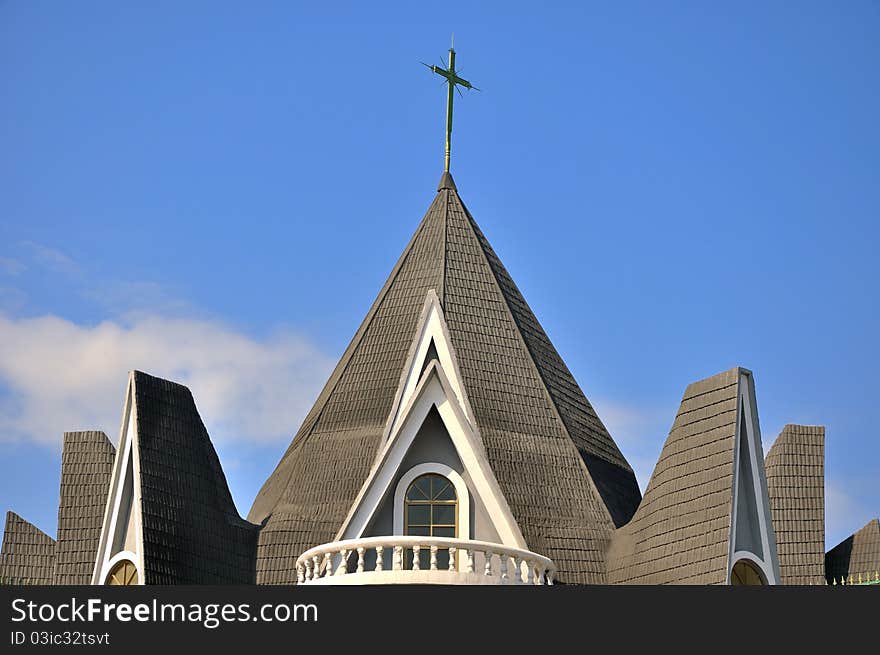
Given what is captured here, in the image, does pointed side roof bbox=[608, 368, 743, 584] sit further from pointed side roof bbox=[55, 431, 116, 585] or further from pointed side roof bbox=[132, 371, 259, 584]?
pointed side roof bbox=[55, 431, 116, 585]

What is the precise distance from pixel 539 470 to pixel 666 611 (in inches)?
462

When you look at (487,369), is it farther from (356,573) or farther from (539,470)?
(356,573)

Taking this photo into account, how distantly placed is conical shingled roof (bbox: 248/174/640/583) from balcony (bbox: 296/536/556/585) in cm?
155

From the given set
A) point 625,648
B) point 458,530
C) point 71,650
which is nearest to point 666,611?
point 625,648

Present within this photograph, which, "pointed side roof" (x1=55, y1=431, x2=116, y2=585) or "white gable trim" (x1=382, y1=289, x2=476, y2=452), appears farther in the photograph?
"white gable trim" (x1=382, y1=289, x2=476, y2=452)

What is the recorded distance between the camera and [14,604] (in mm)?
21734

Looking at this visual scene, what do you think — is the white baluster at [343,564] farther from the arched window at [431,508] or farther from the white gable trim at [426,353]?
the white gable trim at [426,353]

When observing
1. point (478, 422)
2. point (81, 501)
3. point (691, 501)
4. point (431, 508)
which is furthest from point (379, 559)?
point (81, 501)

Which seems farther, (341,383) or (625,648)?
(341,383)

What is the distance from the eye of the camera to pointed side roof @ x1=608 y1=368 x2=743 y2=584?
29016 mm

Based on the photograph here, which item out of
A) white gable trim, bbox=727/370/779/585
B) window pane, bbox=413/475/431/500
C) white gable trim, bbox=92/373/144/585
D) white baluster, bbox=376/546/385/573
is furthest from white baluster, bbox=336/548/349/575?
white gable trim, bbox=727/370/779/585

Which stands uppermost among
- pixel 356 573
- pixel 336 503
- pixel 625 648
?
pixel 336 503

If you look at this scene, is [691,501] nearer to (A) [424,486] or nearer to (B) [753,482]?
(B) [753,482]

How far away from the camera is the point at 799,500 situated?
31.1 metres
